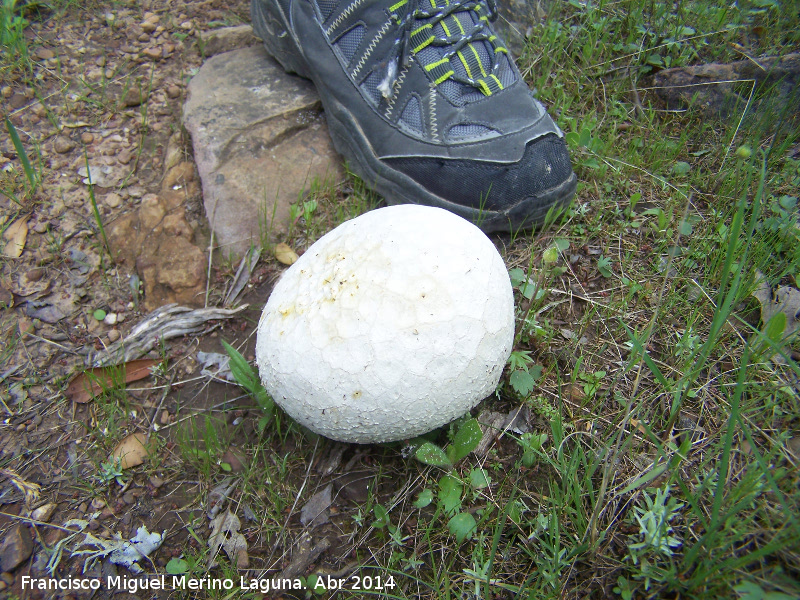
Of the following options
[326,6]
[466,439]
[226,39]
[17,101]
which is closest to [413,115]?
[326,6]

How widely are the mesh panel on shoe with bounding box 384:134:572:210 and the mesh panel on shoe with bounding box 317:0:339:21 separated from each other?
2.35 ft

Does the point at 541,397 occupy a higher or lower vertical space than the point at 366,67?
lower

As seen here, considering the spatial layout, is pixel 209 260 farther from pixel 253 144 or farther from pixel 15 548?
pixel 15 548

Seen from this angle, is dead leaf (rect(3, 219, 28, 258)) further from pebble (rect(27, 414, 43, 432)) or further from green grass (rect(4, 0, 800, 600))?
pebble (rect(27, 414, 43, 432))

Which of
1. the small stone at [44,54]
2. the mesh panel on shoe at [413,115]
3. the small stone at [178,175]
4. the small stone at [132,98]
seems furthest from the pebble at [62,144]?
the mesh panel on shoe at [413,115]

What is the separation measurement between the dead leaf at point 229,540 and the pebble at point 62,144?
1868 mm

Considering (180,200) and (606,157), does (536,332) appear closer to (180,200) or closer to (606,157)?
(606,157)

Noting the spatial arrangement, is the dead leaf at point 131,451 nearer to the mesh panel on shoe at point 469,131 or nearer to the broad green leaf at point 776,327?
the mesh panel on shoe at point 469,131

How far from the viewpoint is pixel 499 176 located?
1.91m

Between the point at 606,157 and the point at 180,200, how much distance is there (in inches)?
72.1

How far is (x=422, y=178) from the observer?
2.03 metres

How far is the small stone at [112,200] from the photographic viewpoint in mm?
2254

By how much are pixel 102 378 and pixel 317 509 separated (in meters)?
0.89

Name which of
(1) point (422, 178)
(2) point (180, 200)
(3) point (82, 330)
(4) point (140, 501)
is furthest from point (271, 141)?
(4) point (140, 501)
